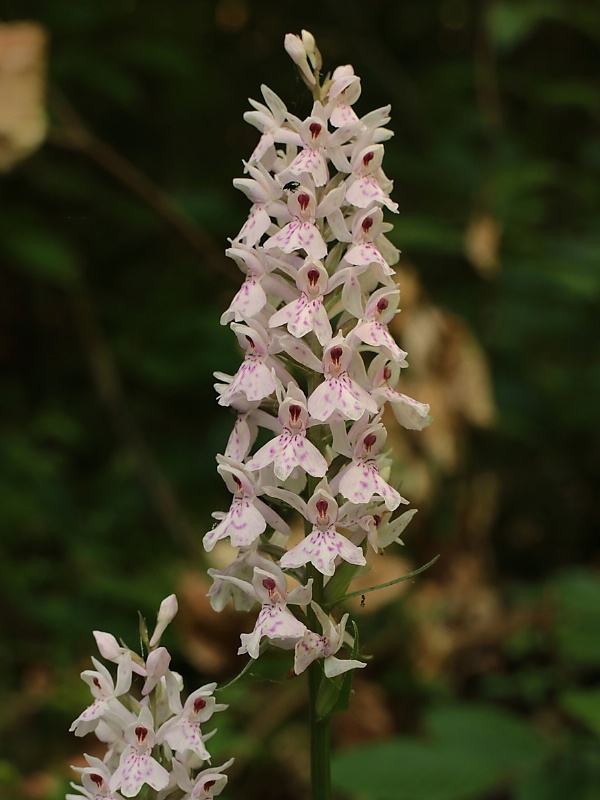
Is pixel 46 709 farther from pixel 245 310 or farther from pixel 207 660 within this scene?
pixel 245 310

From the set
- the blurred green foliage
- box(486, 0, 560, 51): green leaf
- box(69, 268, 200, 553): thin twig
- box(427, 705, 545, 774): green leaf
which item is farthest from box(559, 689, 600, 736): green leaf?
box(486, 0, 560, 51): green leaf

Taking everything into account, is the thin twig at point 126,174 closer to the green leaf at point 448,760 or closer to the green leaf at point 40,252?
the green leaf at point 40,252

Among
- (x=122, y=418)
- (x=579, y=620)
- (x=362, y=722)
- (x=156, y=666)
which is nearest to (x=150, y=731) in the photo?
(x=156, y=666)

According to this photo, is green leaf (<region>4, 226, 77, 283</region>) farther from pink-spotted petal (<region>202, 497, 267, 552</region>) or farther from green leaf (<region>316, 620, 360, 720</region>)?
green leaf (<region>316, 620, 360, 720</region>)

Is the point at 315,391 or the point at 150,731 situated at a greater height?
the point at 315,391

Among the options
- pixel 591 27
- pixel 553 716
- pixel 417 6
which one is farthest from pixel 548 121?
pixel 553 716

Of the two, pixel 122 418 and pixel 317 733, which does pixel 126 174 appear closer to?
pixel 122 418

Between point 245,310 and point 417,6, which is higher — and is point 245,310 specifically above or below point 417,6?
below
